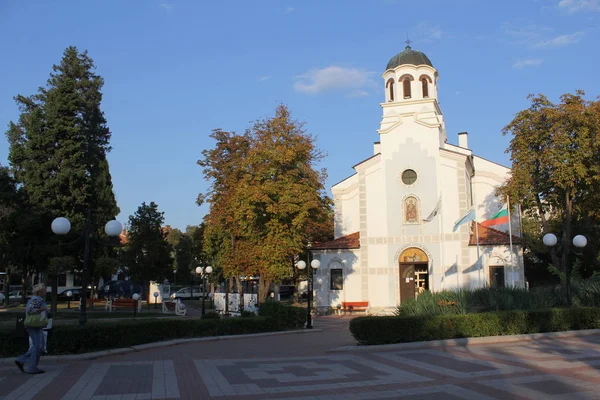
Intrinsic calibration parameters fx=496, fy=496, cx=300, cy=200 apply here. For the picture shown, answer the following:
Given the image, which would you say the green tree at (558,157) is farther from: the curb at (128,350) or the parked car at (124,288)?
the parked car at (124,288)

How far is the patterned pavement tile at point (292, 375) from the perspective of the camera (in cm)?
868

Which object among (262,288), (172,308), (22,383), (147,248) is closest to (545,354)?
(22,383)

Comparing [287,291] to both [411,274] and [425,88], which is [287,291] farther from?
[425,88]

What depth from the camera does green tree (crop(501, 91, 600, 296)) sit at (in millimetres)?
23141

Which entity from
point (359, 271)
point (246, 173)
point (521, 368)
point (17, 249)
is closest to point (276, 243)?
point (246, 173)

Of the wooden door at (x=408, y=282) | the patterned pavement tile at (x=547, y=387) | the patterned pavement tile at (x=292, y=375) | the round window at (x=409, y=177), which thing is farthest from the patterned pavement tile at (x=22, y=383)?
the round window at (x=409, y=177)

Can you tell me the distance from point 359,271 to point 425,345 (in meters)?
19.9

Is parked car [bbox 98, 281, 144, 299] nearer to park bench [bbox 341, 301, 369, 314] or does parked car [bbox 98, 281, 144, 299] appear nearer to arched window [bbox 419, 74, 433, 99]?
park bench [bbox 341, 301, 369, 314]

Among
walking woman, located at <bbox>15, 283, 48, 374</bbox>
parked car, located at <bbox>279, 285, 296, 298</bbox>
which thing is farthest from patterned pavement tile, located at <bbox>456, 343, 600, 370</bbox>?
parked car, located at <bbox>279, 285, 296, 298</bbox>

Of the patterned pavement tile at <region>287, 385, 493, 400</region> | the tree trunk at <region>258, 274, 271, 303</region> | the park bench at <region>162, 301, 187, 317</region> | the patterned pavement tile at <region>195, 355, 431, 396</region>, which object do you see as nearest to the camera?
the patterned pavement tile at <region>287, 385, 493, 400</region>

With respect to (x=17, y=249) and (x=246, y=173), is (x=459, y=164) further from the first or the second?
(x=17, y=249)

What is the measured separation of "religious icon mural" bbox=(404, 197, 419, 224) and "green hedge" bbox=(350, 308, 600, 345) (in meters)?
16.7

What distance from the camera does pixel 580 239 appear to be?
688 inches

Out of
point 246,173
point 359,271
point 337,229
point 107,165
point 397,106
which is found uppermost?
point 397,106
